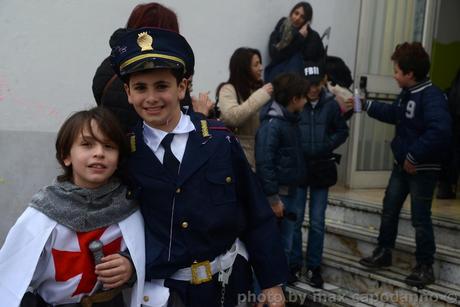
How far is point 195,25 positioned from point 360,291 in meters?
2.84

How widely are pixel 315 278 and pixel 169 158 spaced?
2.62 m

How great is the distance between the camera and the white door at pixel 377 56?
5.79m

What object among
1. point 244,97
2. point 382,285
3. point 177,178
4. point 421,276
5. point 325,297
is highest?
point 244,97

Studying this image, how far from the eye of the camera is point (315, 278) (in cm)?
409

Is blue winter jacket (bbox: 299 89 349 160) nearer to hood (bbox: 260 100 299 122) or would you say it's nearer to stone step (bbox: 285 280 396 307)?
hood (bbox: 260 100 299 122)

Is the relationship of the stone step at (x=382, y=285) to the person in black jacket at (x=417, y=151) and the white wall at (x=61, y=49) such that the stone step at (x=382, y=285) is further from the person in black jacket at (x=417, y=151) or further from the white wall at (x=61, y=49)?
the white wall at (x=61, y=49)

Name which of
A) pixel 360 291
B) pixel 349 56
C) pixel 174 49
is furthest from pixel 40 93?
pixel 349 56

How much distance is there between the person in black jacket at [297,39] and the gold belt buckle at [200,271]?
3963 mm

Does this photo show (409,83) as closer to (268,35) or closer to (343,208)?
(343,208)

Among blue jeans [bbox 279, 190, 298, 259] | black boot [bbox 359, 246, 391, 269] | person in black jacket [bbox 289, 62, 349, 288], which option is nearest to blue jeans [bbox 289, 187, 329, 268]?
person in black jacket [bbox 289, 62, 349, 288]

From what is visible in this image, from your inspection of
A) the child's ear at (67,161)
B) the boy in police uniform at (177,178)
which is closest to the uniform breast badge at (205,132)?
the boy in police uniform at (177,178)

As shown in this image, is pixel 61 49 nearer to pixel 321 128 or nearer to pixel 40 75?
pixel 40 75

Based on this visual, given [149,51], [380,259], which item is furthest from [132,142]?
[380,259]

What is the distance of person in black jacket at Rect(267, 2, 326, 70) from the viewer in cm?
545
